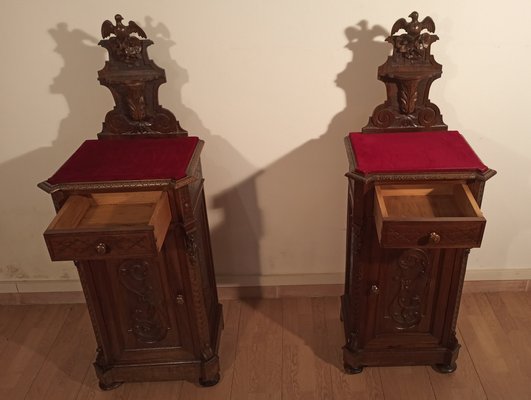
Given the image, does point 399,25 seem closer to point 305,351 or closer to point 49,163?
point 305,351

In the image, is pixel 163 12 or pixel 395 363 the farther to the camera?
pixel 395 363

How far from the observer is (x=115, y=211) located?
1662 mm

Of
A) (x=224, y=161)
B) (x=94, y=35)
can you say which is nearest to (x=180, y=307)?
(x=224, y=161)

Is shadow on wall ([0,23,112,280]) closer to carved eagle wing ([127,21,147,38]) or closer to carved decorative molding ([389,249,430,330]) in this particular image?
carved eagle wing ([127,21,147,38])

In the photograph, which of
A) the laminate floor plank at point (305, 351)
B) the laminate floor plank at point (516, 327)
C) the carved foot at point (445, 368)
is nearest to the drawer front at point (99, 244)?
the laminate floor plank at point (305, 351)

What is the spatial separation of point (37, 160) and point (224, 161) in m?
0.77

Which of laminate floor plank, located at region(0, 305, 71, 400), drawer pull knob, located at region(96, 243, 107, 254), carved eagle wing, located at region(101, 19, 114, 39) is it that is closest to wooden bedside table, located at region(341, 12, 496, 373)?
drawer pull knob, located at region(96, 243, 107, 254)

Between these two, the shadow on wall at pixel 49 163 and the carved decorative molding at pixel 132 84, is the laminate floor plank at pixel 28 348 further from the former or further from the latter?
the carved decorative molding at pixel 132 84

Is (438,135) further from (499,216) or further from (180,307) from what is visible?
(180,307)

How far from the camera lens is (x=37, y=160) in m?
2.06

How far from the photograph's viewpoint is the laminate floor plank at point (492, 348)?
1889mm

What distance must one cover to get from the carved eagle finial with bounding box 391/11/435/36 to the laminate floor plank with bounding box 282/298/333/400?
4.17 ft

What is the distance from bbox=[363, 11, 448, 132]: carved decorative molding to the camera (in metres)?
1.69

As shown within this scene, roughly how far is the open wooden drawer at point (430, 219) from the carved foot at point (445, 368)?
2.33 ft
